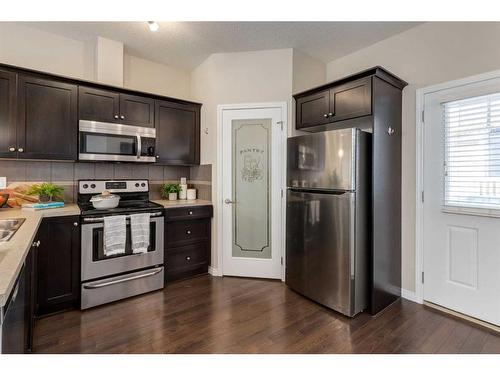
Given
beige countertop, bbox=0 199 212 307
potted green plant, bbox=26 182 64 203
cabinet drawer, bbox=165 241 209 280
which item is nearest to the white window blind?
cabinet drawer, bbox=165 241 209 280

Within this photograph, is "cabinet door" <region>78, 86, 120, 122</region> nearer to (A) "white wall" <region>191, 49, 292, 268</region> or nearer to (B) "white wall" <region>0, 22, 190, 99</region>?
(B) "white wall" <region>0, 22, 190, 99</region>

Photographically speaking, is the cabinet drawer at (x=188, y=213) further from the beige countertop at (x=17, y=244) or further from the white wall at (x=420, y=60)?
the white wall at (x=420, y=60)

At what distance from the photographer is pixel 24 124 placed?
7.99 ft

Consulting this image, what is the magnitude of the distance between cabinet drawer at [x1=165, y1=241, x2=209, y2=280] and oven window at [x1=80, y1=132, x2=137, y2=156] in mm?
1226

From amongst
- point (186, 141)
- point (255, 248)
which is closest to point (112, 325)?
point (255, 248)

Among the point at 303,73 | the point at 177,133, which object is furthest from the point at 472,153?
the point at 177,133

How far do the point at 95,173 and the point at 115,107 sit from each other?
791 millimetres

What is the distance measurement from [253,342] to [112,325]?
3.80ft

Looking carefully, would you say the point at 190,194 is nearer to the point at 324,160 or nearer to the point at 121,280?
the point at 121,280

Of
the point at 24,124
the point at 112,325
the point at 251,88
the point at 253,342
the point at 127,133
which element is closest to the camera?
the point at 253,342

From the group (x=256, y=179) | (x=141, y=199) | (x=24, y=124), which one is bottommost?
(x=141, y=199)

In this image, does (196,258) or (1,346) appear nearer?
(1,346)

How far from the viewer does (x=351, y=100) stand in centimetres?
254
